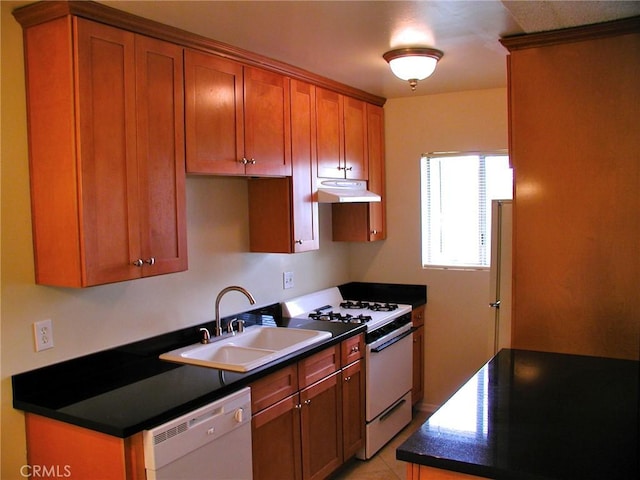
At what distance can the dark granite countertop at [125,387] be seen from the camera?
2.01 m

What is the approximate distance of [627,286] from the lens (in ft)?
7.48

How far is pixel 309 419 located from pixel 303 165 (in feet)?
4.77

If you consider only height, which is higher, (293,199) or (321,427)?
(293,199)

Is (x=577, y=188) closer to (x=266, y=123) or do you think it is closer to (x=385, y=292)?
(x=266, y=123)

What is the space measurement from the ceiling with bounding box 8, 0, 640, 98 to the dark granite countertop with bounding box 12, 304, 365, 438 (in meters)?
1.45

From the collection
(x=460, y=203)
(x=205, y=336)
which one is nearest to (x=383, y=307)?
(x=460, y=203)

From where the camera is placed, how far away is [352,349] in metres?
3.34

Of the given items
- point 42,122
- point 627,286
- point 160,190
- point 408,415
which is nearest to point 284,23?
point 160,190

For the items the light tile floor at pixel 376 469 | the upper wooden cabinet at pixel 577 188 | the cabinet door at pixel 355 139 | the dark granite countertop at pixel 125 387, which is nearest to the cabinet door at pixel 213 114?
the dark granite countertop at pixel 125 387

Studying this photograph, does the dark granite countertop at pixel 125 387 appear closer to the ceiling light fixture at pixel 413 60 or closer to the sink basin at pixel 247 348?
the sink basin at pixel 247 348

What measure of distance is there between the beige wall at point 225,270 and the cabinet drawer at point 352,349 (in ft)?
2.02

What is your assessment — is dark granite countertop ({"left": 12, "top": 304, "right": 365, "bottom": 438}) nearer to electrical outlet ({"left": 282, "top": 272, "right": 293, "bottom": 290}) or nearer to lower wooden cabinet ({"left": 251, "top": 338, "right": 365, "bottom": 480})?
lower wooden cabinet ({"left": 251, "top": 338, "right": 365, "bottom": 480})

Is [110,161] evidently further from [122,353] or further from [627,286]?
[627,286]

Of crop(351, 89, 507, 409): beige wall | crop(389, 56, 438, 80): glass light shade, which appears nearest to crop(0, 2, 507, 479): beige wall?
crop(351, 89, 507, 409): beige wall
